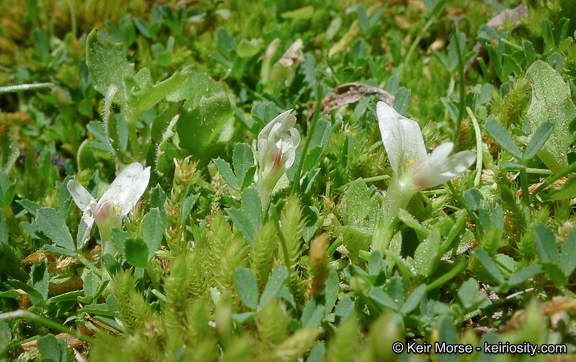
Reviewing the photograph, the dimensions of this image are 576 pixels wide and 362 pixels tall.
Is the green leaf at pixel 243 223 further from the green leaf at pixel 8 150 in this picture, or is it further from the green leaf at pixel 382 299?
the green leaf at pixel 8 150

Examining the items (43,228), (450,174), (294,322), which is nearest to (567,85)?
(450,174)

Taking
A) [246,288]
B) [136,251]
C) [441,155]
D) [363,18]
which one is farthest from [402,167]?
[363,18]

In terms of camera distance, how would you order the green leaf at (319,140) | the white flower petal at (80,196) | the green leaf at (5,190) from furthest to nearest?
the green leaf at (5,190) → the green leaf at (319,140) → the white flower petal at (80,196)

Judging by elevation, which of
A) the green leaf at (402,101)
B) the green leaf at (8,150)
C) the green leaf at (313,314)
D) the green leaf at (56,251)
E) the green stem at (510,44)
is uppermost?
the green stem at (510,44)

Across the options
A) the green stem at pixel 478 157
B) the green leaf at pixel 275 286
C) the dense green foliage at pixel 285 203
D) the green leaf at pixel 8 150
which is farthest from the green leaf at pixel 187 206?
the green stem at pixel 478 157

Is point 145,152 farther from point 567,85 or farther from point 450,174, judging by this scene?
point 567,85

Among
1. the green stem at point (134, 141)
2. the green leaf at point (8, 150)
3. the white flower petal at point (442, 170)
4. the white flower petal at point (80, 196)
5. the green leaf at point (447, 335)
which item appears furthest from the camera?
the green leaf at point (8, 150)
